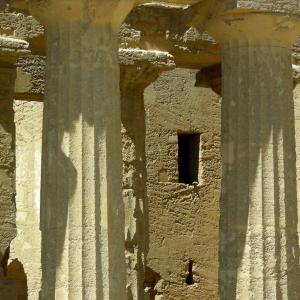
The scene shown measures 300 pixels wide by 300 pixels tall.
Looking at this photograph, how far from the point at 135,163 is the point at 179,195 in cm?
474

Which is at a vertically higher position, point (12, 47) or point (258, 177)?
point (12, 47)

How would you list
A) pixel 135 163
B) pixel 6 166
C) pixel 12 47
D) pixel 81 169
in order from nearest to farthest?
1. pixel 81 169
2. pixel 12 47
3. pixel 6 166
4. pixel 135 163

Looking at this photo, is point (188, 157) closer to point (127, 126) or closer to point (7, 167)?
point (127, 126)

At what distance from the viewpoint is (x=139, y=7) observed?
961 inches

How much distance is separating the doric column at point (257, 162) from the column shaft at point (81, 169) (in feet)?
6.30

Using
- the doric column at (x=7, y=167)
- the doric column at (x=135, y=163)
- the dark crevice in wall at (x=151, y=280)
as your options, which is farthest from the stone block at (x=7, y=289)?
the dark crevice in wall at (x=151, y=280)

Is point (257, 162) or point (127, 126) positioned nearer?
point (257, 162)

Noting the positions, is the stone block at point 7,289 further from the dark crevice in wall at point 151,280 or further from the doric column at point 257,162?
the dark crevice in wall at point 151,280

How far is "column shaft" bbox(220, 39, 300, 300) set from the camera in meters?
20.4

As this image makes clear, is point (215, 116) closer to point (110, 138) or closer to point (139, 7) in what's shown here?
point (139, 7)

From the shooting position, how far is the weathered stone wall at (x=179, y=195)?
3031 centimetres

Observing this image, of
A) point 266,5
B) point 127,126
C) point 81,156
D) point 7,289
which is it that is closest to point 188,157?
point 127,126

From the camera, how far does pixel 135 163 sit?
26.0 m

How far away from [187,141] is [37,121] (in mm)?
3460
